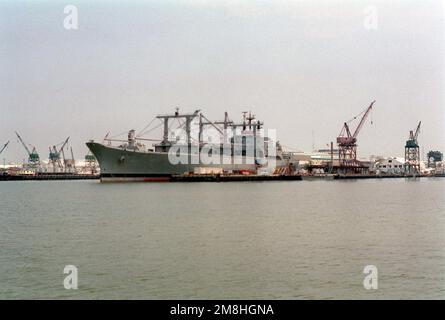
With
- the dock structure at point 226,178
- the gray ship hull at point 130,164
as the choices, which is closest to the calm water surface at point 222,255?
the gray ship hull at point 130,164

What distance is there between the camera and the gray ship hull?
246ft

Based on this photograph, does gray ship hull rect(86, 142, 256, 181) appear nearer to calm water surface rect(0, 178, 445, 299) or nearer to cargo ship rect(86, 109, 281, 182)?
cargo ship rect(86, 109, 281, 182)

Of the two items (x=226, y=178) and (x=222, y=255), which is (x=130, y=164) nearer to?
(x=226, y=178)

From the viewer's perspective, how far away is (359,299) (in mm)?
12852

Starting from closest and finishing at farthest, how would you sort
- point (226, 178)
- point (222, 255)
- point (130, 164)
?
point (222, 255) < point (130, 164) < point (226, 178)

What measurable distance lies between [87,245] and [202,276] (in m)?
6.32

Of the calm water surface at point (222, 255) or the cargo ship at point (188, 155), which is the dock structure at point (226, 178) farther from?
the calm water surface at point (222, 255)

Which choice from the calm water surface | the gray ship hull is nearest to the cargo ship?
the gray ship hull

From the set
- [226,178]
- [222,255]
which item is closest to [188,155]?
[226,178]

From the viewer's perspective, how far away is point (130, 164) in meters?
76.1

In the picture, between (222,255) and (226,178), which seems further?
(226,178)

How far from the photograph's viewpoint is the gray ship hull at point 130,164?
75062 millimetres

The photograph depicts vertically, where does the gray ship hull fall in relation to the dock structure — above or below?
above

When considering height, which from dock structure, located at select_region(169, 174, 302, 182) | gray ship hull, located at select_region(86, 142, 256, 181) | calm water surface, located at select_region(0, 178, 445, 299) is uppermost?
gray ship hull, located at select_region(86, 142, 256, 181)
